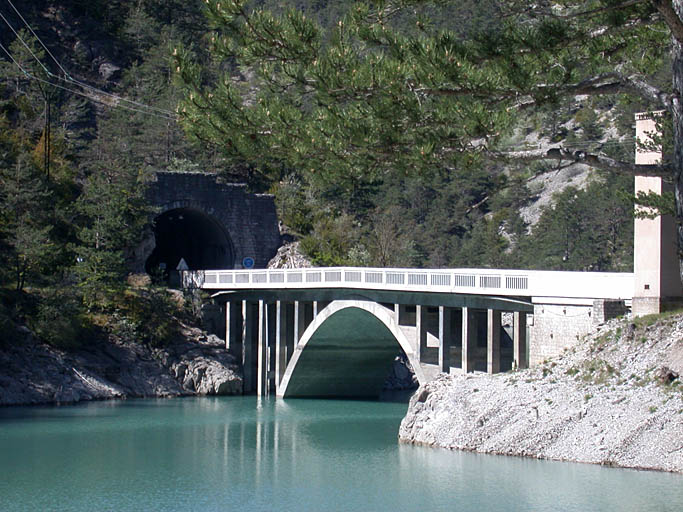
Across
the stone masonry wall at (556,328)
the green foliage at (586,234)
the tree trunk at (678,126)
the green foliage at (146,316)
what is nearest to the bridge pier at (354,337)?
the stone masonry wall at (556,328)

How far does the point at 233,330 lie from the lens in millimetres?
46906

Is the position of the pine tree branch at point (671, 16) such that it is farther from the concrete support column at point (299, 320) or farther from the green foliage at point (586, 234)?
the green foliage at point (586, 234)

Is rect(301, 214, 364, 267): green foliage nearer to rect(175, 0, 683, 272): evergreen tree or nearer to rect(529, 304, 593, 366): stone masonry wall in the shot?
rect(529, 304, 593, 366): stone masonry wall

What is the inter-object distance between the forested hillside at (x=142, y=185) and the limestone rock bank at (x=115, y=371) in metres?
1.56

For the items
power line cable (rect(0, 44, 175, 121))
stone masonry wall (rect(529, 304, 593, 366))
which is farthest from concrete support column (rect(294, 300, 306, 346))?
power line cable (rect(0, 44, 175, 121))

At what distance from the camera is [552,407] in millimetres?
25484

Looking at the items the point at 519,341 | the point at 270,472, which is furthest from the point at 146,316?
the point at 519,341

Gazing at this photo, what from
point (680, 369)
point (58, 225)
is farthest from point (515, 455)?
point (58, 225)

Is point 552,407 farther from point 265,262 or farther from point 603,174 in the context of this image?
point 603,174

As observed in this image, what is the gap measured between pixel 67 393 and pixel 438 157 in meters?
27.8

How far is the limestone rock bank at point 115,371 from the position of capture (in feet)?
134

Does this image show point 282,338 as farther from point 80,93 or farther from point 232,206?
point 80,93

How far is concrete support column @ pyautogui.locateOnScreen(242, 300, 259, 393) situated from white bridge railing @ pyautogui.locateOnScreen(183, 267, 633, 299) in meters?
1.10

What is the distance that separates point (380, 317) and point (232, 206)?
1858 centimetres
